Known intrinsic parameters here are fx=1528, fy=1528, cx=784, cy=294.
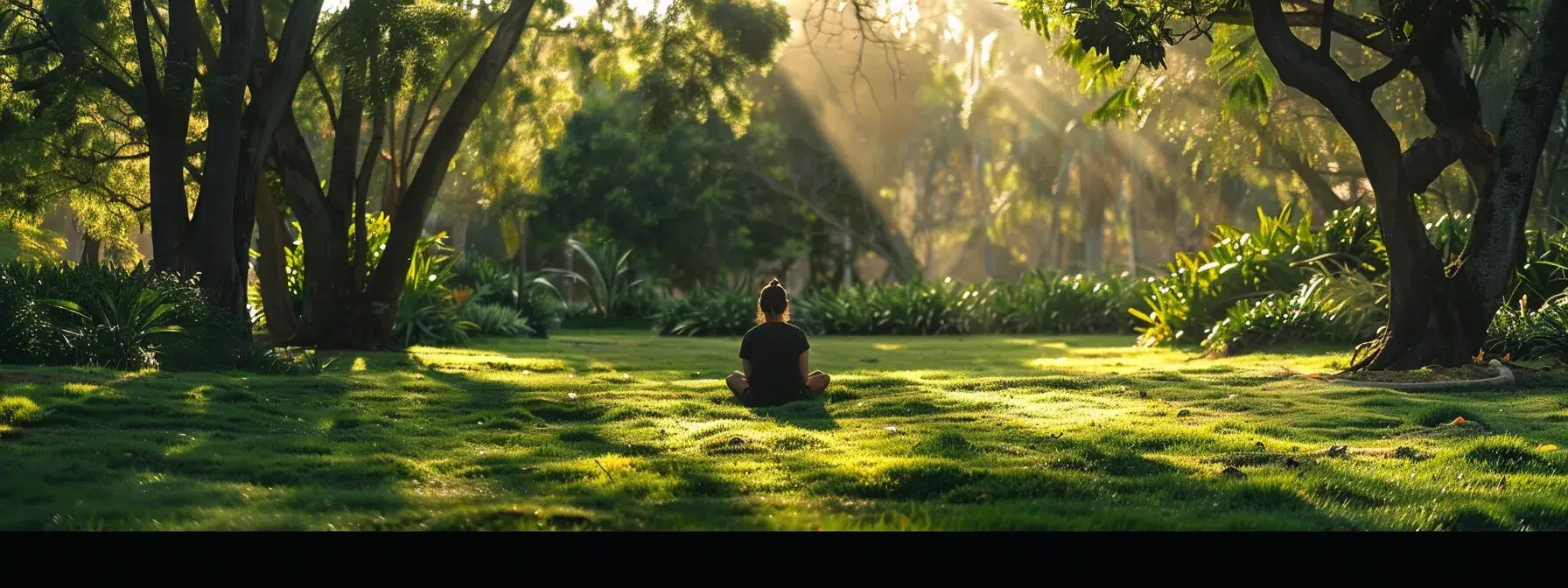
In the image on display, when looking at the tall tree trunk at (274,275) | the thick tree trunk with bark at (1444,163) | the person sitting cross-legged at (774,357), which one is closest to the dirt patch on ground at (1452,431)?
the thick tree trunk with bark at (1444,163)

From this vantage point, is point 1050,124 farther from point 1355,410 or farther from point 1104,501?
point 1104,501

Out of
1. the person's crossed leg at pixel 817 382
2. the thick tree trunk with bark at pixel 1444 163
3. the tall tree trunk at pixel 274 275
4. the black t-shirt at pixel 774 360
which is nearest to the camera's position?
the black t-shirt at pixel 774 360

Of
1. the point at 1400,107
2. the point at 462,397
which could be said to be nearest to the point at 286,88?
the point at 462,397

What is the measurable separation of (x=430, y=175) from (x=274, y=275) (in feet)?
11.9

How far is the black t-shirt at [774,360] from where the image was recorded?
1215cm

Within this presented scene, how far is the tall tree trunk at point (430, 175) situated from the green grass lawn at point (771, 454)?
4.57 metres

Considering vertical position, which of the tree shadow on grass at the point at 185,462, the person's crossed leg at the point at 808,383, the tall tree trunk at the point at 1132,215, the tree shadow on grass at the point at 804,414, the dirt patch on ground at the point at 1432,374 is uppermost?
the tall tree trunk at the point at 1132,215

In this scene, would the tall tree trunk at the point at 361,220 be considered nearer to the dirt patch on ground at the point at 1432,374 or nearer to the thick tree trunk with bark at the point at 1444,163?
the thick tree trunk with bark at the point at 1444,163

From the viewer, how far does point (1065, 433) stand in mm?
10039

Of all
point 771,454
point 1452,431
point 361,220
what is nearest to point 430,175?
point 361,220

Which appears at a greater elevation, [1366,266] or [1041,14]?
[1041,14]

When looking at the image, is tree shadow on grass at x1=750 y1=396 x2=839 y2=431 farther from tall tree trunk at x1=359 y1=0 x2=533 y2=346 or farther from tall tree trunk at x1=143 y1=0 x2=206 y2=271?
tall tree trunk at x1=359 y1=0 x2=533 y2=346

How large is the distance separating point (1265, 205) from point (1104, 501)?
168ft

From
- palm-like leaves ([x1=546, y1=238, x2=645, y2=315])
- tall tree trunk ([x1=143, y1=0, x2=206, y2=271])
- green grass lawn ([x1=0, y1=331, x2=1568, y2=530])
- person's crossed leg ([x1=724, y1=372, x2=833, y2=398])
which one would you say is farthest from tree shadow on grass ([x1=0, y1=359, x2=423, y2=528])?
palm-like leaves ([x1=546, y1=238, x2=645, y2=315])
